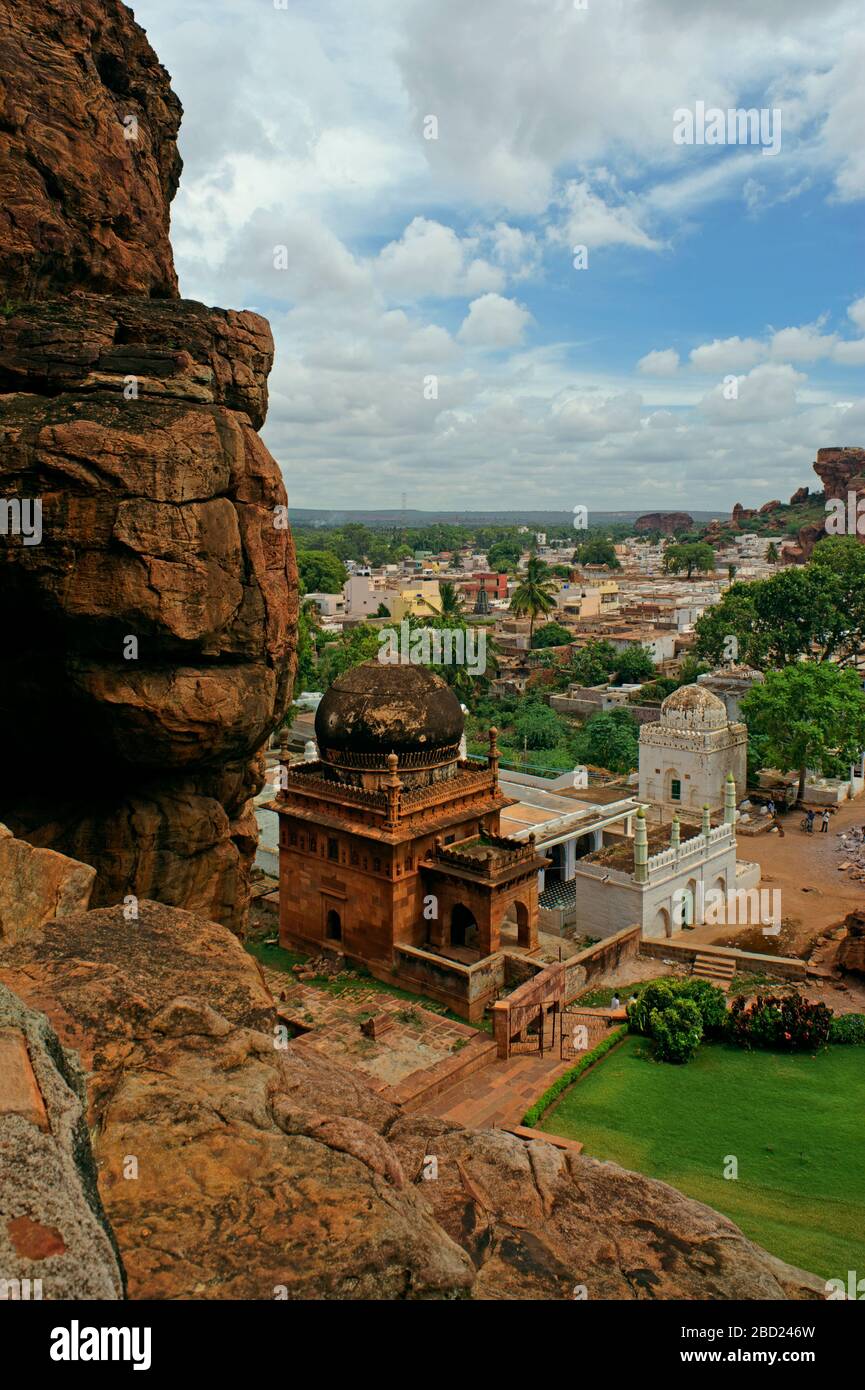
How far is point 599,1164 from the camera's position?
22.2ft

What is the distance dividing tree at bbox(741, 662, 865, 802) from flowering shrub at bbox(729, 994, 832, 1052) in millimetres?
20561

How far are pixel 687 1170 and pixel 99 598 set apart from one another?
12469 mm

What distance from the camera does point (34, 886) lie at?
8570mm

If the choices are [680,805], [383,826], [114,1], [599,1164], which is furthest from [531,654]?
[599,1164]

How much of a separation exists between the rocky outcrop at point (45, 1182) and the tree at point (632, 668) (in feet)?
206

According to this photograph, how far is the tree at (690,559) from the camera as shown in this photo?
14488 cm

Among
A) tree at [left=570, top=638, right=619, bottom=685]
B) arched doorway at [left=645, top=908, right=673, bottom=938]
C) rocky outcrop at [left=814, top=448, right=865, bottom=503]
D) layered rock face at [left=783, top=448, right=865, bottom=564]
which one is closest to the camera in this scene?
arched doorway at [left=645, top=908, right=673, bottom=938]

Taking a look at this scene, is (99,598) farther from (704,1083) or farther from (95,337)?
(704,1083)

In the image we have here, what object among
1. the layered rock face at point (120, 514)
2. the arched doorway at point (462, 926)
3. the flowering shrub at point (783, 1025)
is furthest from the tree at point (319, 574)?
the flowering shrub at point (783, 1025)

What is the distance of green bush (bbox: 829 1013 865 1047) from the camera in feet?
59.8

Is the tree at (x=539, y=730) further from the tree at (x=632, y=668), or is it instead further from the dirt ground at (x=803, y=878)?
the dirt ground at (x=803, y=878)

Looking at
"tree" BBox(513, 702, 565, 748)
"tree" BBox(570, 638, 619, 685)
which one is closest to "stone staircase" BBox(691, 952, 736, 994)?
"tree" BBox(513, 702, 565, 748)

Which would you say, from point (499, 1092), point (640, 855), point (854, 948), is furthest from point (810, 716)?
point (499, 1092)

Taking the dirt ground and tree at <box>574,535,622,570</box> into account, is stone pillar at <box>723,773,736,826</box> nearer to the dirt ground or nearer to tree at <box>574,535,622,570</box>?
the dirt ground
